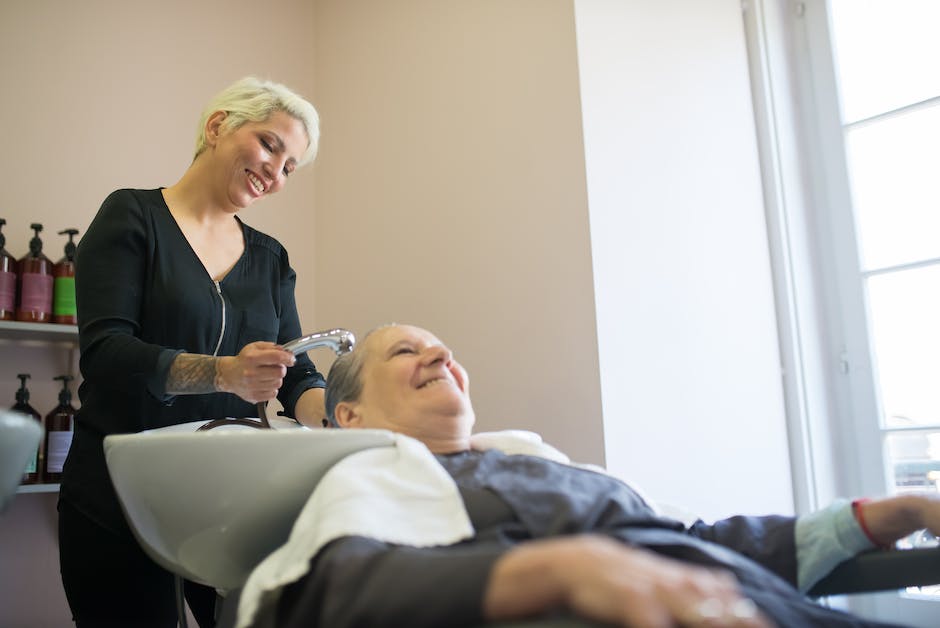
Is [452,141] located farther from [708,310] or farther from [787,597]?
[787,597]

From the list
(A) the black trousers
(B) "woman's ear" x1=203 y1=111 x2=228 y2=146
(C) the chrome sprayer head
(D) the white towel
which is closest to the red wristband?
(D) the white towel

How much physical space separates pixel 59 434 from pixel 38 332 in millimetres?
250

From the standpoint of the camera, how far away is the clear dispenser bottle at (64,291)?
6.84 ft

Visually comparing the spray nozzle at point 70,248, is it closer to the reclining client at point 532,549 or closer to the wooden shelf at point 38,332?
the wooden shelf at point 38,332

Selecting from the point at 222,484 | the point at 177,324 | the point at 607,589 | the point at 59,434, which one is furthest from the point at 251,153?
the point at 607,589

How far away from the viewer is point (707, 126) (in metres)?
2.17

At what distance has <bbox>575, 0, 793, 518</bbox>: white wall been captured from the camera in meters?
1.91

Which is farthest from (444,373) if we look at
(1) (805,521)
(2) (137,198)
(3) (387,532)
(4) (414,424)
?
(2) (137,198)

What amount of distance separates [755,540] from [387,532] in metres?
0.56

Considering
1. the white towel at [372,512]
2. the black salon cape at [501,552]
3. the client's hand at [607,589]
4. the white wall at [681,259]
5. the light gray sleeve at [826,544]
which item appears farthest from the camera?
the white wall at [681,259]

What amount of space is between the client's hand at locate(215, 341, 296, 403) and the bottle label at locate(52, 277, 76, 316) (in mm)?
987

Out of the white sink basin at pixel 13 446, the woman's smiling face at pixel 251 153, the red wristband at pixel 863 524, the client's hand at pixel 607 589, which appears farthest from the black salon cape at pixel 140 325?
the red wristband at pixel 863 524

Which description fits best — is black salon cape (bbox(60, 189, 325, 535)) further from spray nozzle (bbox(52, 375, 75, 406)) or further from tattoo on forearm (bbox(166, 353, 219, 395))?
spray nozzle (bbox(52, 375, 75, 406))

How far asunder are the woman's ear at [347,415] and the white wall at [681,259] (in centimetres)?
69
